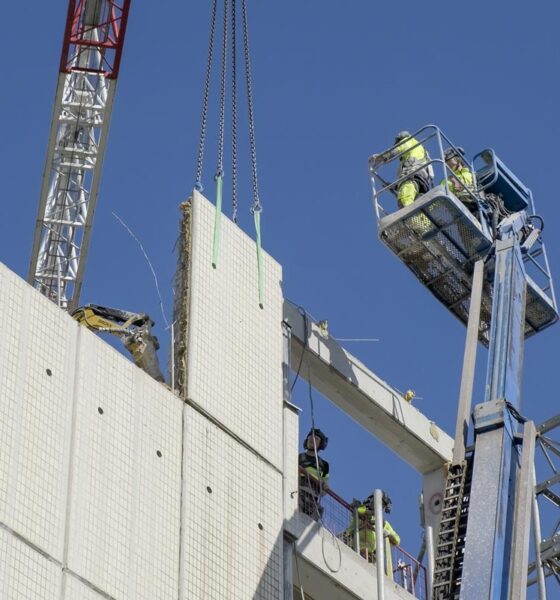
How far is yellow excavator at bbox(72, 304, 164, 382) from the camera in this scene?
27172 mm

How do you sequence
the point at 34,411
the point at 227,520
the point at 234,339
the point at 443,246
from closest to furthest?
the point at 34,411
the point at 227,520
the point at 234,339
the point at 443,246

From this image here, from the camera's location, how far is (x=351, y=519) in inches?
1156

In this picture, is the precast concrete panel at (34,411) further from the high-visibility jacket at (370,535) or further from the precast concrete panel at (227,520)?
the high-visibility jacket at (370,535)

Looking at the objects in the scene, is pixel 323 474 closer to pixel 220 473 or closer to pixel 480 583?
pixel 220 473

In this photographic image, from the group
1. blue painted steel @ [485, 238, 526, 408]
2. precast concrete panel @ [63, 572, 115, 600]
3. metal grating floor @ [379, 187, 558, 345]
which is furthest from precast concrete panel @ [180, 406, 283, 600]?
metal grating floor @ [379, 187, 558, 345]

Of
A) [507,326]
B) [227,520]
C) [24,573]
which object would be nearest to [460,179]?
[507,326]

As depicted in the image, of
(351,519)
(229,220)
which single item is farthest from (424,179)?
(351,519)

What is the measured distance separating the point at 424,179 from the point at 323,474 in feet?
15.5

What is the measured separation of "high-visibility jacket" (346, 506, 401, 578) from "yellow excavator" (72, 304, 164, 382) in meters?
4.38

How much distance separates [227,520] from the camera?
A: 84.2ft

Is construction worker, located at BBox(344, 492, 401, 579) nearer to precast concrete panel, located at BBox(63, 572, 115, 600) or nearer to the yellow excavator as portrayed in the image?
the yellow excavator

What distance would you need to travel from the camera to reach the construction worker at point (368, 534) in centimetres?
2942

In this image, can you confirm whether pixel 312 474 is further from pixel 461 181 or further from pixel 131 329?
pixel 461 181

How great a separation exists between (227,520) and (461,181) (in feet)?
23.3
